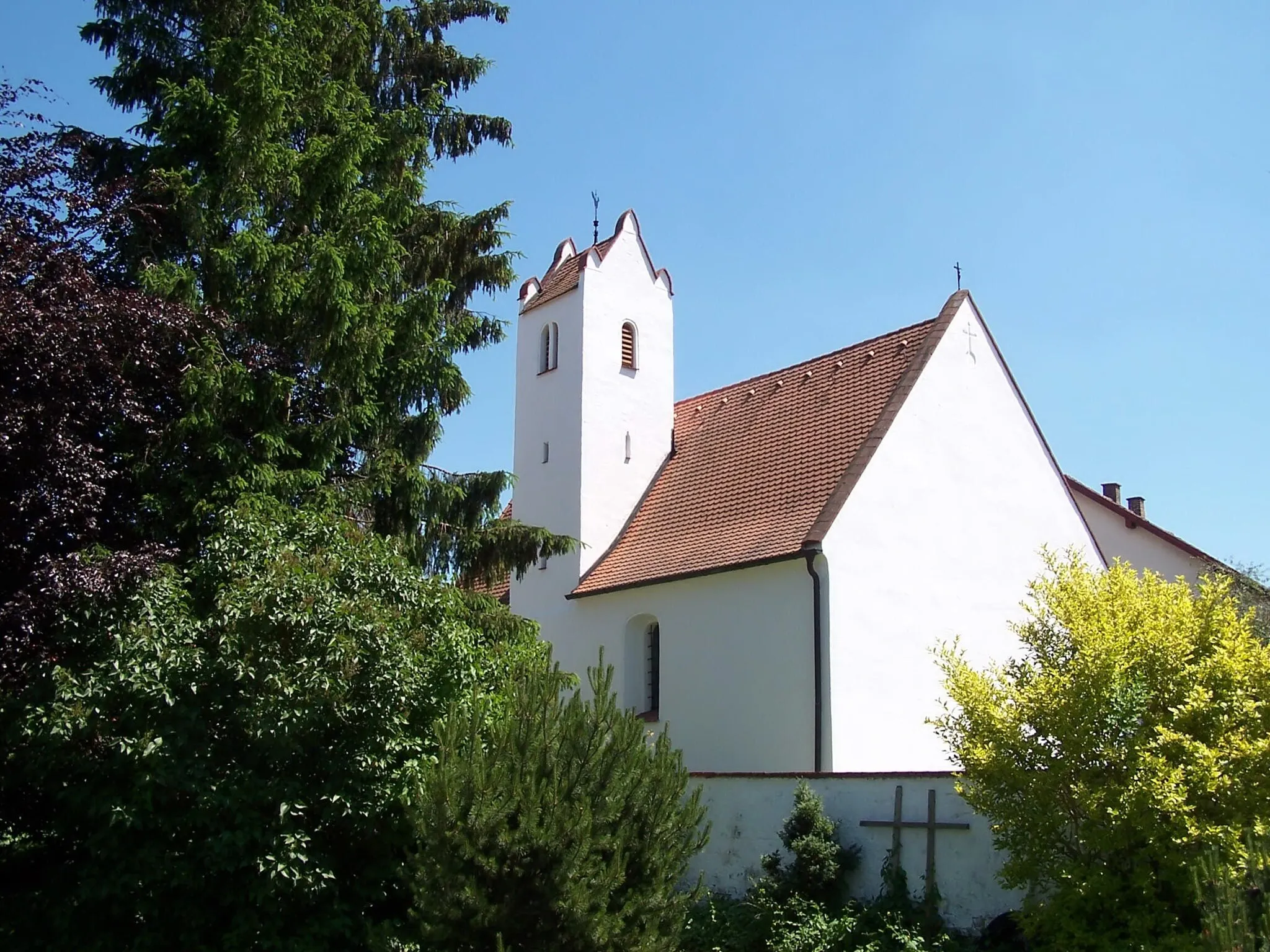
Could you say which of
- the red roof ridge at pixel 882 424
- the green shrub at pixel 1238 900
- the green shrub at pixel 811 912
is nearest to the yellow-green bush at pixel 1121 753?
the green shrub at pixel 1238 900

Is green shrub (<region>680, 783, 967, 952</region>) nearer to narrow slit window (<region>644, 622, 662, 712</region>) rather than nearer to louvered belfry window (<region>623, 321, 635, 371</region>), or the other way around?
narrow slit window (<region>644, 622, 662, 712</region>)

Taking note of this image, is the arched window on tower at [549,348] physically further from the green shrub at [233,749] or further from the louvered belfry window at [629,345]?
the green shrub at [233,749]

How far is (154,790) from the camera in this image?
1134cm

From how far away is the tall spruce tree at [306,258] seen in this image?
13336 millimetres

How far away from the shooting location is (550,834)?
1022 cm

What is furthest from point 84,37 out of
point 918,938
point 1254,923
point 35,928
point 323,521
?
point 1254,923

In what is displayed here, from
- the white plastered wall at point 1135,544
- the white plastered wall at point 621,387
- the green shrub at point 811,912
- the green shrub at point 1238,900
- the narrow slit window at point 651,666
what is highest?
the white plastered wall at point 621,387

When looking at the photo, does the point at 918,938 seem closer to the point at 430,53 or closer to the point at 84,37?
the point at 430,53

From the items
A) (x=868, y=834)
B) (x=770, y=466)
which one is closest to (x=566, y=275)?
(x=770, y=466)

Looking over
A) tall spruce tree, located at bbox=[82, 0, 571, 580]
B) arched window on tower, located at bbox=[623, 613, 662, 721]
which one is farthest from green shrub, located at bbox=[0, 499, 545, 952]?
arched window on tower, located at bbox=[623, 613, 662, 721]

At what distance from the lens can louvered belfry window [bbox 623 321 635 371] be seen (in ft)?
80.4

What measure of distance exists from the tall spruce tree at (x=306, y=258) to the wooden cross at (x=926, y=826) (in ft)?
18.1

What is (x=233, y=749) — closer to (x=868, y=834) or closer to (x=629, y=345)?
(x=868, y=834)

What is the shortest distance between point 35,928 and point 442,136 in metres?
11.1
